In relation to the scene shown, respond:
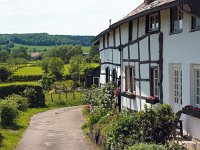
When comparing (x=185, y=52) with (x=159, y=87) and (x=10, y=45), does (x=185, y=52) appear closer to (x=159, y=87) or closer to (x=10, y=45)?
(x=159, y=87)

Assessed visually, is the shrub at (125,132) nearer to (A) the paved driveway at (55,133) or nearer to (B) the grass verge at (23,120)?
(A) the paved driveway at (55,133)

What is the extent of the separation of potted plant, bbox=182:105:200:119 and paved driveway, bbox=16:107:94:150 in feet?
16.3

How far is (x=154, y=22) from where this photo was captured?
18.3 m

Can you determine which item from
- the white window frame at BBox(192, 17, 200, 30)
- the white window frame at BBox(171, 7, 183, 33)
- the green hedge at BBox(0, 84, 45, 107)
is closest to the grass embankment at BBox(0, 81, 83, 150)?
the green hedge at BBox(0, 84, 45, 107)

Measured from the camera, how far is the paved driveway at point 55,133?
724 inches

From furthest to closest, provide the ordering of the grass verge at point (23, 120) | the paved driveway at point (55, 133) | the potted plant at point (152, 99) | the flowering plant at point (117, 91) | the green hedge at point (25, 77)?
the green hedge at point (25, 77) < the flowering plant at point (117, 91) < the grass verge at point (23, 120) < the paved driveway at point (55, 133) < the potted plant at point (152, 99)

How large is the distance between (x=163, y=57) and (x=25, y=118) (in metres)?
14.6

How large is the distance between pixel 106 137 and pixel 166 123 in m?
3.08

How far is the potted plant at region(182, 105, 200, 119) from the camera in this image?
13.5m

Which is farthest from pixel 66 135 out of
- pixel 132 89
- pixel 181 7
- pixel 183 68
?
pixel 181 7

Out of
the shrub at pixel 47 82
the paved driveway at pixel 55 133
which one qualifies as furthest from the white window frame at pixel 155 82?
the shrub at pixel 47 82

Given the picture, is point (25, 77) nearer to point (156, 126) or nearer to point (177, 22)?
point (177, 22)

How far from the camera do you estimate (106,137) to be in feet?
50.4

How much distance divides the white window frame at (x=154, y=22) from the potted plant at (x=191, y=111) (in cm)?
459
